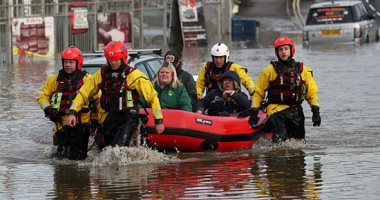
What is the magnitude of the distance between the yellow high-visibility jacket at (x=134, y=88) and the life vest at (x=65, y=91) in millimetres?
535

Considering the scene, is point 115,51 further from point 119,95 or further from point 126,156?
point 126,156

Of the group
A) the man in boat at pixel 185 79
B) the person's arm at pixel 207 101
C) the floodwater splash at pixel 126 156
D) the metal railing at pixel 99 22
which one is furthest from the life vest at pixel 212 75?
the metal railing at pixel 99 22

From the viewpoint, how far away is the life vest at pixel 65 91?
14883mm

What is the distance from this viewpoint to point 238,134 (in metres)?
16.1

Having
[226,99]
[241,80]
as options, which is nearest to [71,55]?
[226,99]

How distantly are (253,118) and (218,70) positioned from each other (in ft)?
6.09

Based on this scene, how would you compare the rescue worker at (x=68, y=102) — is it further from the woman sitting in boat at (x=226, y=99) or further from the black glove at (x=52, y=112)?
the woman sitting in boat at (x=226, y=99)

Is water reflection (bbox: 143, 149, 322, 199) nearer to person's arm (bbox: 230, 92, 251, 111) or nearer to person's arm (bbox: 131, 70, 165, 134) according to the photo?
person's arm (bbox: 131, 70, 165, 134)

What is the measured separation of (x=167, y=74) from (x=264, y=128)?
1645 mm

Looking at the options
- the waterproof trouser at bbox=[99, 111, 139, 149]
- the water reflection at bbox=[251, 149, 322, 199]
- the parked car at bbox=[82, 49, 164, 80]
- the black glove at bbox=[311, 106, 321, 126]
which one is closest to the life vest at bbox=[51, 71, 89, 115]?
the waterproof trouser at bbox=[99, 111, 139, 149]

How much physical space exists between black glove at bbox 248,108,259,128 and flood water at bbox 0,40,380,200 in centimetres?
33

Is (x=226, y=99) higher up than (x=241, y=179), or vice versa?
(x=226, y=99)

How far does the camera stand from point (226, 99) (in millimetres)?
16781

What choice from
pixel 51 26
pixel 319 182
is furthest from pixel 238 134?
pixel 51 26
